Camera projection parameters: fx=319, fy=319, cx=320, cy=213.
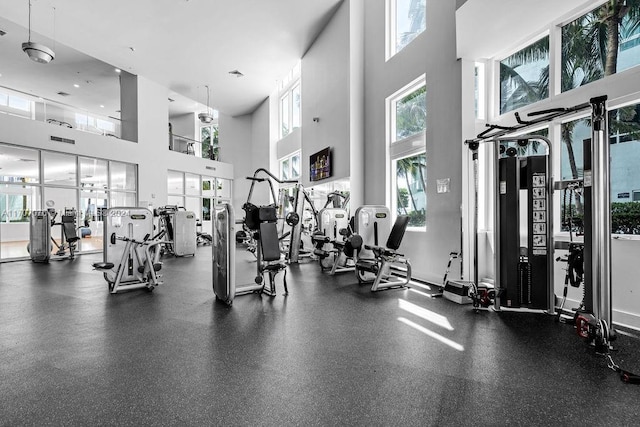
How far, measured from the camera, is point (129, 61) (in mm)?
9641

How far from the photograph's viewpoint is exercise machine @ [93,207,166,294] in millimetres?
4609

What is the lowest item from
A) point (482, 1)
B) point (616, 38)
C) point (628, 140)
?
point (628, 140)

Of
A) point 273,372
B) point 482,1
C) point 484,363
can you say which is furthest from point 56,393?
point 482,1

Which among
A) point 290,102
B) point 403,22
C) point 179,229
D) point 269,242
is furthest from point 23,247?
point 403,22

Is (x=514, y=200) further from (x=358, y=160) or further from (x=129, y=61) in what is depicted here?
(x=129, y=61)

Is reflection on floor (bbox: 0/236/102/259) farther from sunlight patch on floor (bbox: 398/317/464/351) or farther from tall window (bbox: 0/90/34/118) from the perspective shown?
sunlight patch on floor (bbox: 398/317/464/351)

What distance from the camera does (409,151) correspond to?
19.0 feet

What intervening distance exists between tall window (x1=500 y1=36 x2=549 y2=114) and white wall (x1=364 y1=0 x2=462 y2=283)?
27.0 inches

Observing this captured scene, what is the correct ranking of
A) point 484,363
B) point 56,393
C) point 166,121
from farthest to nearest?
point 166,121 < point 484,363 < point 56,393

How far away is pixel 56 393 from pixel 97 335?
3.49 ft

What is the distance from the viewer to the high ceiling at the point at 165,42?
7211mm

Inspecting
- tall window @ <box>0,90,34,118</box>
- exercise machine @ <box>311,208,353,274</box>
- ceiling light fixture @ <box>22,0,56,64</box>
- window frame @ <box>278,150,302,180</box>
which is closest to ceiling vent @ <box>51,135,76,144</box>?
tall window @ <box>0,90,34,118</box>

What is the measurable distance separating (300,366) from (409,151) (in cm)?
452

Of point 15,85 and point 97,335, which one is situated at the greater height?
point 15,85
